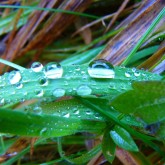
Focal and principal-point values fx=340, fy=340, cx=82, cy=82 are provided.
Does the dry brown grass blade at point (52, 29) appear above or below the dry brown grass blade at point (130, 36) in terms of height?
above

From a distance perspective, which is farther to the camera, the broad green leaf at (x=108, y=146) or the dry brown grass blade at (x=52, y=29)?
the dry brown grass blade at (x=52, y=29)

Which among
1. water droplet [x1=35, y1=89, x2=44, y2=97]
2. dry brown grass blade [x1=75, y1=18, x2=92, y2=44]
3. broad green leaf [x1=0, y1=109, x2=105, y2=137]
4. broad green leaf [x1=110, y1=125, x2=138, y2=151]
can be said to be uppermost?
dry brown grass blade [x1=75, y1=18, x2=92, y2=44]

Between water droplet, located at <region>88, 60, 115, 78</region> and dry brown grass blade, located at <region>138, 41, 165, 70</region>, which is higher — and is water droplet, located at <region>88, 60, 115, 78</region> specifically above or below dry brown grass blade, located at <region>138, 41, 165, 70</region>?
below

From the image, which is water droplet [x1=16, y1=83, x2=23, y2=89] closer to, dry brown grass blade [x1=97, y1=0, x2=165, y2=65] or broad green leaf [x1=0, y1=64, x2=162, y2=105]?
broad green leaf [x1=0, y1=64, x2=162, y2=105]

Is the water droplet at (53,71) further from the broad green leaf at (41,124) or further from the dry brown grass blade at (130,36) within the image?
the dry brown grass blade at (130,36)

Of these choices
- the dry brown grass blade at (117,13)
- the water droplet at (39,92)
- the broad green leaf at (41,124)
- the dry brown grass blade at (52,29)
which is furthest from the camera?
the dry brown grass blade at (52,29)

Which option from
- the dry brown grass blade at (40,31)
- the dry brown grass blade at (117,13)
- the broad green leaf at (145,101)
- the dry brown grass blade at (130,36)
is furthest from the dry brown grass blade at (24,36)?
the broad green leaf at (145,101)

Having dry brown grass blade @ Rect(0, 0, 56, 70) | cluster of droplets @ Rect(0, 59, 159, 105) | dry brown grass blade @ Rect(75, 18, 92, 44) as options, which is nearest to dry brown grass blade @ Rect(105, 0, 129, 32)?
dry brown grass blade @ Rect(75, 18, 92, 44)

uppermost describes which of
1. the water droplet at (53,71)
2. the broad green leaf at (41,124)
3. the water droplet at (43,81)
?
the water droplet at (53,71)
